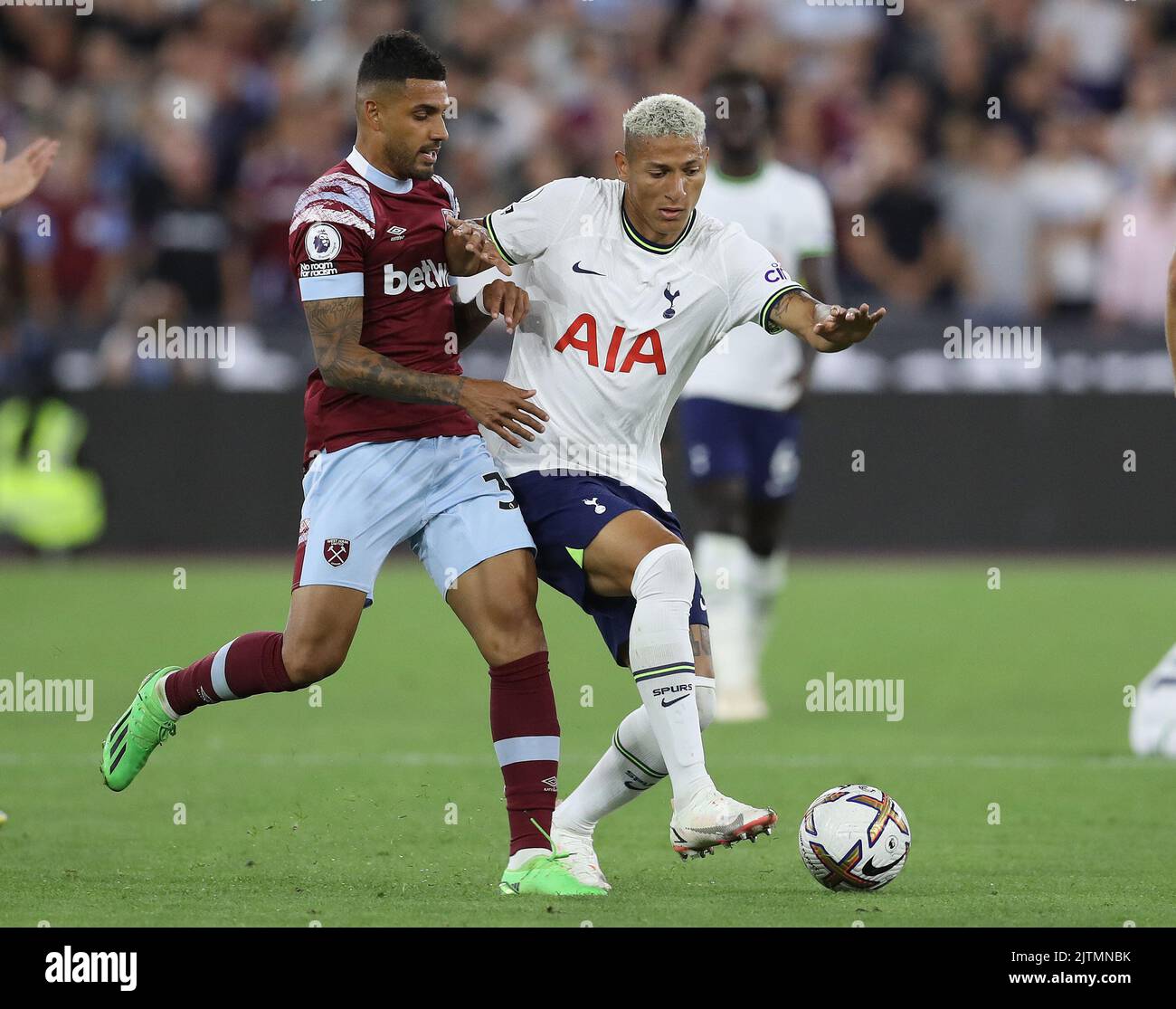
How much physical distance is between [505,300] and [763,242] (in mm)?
4100

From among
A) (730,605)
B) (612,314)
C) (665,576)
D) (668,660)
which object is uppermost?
(612,314)

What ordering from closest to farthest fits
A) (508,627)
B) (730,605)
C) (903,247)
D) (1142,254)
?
(508,627), (730,605), (1142,254), (903,247)

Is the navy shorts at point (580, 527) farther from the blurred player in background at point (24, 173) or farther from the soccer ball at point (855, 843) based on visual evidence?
the blurred player in background at point (24, 173)

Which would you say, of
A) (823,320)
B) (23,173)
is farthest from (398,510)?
(23,173)

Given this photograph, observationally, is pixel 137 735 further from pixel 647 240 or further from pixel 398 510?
pixel 647 240

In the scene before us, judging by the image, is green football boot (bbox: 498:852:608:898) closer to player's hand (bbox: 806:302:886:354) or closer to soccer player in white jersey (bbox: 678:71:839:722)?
player's hand (bbox: 806:302:886:354)

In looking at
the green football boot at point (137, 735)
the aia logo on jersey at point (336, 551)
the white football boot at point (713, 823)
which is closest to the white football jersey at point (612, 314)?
the aia logo on jersey at point (336, 551)

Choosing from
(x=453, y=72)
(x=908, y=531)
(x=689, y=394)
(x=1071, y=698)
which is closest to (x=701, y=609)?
(x=689, y=394)

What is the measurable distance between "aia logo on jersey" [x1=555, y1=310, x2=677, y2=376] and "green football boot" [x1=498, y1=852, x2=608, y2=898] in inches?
58.0

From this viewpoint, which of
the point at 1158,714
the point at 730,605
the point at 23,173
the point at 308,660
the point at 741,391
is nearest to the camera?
the point at 308,660

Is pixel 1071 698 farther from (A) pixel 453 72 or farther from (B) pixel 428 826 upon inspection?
(A) pixel 453 72

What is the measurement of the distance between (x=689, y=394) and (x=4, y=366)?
24.7 feet

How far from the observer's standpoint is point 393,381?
602cm

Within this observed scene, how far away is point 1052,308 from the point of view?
16781 mm
